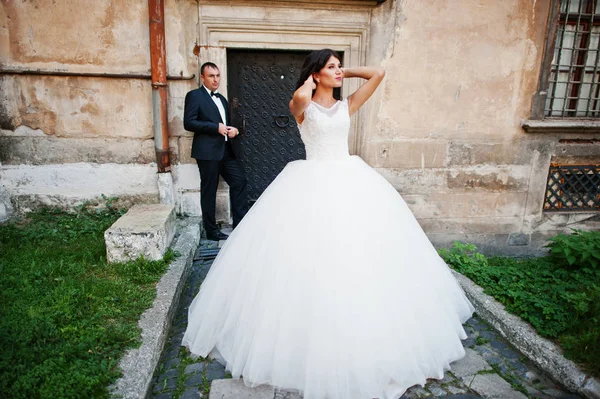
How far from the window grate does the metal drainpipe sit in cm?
564

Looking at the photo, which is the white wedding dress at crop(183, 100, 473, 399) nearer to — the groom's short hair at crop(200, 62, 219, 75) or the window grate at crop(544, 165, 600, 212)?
the groom's short hair at crop(200, 62, 219, 75)

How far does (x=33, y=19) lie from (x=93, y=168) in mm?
1897

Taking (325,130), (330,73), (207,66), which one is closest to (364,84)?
(330,73)

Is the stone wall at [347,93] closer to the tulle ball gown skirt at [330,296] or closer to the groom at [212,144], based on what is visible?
the groom at [212,144]

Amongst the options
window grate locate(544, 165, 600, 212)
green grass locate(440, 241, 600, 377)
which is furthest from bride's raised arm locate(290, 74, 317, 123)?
window grate locate(544, 165, 600, 212)

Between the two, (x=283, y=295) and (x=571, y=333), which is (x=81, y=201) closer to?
(x=283, y=295)

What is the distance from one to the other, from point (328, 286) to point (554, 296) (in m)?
2.26

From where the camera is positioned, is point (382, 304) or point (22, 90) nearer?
point (382, 304)

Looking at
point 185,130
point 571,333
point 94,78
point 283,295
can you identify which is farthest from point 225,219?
point 571,333

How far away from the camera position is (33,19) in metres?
4.45

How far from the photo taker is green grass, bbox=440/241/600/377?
253 centimetres

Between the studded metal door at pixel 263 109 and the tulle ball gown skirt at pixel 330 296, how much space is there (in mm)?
2741

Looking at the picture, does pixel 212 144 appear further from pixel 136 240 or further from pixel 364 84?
pixel 364 84

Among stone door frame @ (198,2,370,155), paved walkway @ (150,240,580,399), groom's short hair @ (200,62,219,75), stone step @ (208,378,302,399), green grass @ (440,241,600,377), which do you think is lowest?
paved walkway @ (150,240,580,399)
